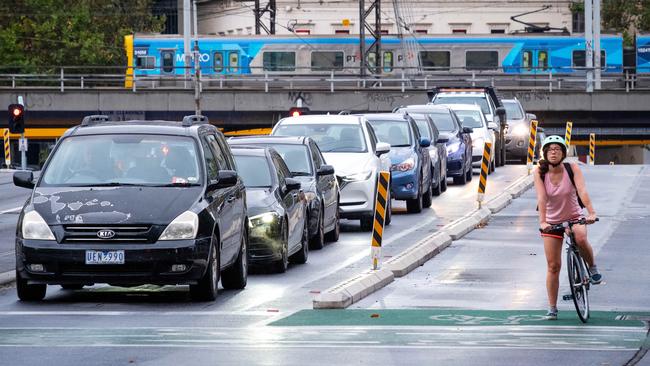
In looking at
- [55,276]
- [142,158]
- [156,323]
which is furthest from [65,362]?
[142,158]

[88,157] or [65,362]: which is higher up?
[88,157]

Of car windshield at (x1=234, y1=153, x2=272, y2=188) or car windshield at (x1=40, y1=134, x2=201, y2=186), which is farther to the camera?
car windshield at (x1=234, y1=153, x2=272, y2=188)

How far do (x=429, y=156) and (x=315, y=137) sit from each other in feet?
17.2

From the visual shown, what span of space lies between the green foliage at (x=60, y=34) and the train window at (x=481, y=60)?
969 inches

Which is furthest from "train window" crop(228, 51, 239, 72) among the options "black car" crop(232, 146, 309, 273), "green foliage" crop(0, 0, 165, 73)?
"black car" crop(232, 146, 309, 273)

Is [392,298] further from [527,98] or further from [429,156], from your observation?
[527,98]

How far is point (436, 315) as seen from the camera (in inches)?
592

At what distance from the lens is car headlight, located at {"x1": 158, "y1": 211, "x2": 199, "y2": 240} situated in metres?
15.6

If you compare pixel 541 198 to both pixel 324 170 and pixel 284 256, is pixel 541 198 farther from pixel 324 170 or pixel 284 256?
pixel 324 170

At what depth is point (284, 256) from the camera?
19438 mm

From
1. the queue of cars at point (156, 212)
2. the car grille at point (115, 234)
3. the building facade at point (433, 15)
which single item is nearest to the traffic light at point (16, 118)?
the queue of cars at point (156, 212)

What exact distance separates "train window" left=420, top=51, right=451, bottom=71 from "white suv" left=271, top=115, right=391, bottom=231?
160ft

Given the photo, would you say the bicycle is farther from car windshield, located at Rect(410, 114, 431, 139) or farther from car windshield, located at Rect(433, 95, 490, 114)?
car windshield, located at Rect(433, 95, 490, 114)

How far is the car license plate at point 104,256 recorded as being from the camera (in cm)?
1551
